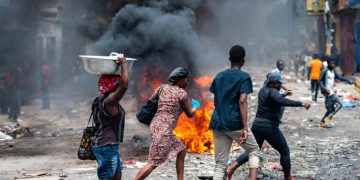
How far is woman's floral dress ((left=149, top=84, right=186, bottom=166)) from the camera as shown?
5.38m

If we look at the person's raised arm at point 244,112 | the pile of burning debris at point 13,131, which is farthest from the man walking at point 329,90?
the pile of burning debris at point 13,131

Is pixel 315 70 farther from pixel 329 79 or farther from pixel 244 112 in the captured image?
→ pixel 244 112

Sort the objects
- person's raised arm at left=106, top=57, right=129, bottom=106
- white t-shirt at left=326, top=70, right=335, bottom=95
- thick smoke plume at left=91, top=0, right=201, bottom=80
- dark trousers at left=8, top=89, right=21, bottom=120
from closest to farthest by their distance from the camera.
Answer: person's raised arm at left=106, top=57, right=129, bottom=106
white t-shirt at left=326, top=70, right=335, bottom=95
thick smoke plume at left=91, top=0, right=201, bottom=80
dark trousers at left=8, top=89, right=21, bottom=120

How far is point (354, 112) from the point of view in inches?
537

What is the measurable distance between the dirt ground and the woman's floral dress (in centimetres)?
126

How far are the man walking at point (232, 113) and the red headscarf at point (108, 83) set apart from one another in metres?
1.17

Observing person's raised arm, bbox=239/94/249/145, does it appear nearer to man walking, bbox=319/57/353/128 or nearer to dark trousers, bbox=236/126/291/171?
dark trousers, bbox=236/126/291/171

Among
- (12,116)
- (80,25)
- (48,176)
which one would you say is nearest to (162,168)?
(48,176)

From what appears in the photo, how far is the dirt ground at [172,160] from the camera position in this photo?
6855mm

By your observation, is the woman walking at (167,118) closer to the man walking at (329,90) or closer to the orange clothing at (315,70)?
the man walking at (329,90)

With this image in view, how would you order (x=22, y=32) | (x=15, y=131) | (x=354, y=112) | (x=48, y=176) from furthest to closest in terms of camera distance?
(x=22, y=32), (x=354, y=112), (x=15, y=131), (x=48, y=176)

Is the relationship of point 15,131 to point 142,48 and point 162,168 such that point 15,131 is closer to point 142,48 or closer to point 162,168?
point 142,48

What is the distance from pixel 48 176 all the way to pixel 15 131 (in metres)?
4.98

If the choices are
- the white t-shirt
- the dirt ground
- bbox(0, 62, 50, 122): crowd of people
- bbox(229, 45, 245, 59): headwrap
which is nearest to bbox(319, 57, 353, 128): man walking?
the white t-shirt
